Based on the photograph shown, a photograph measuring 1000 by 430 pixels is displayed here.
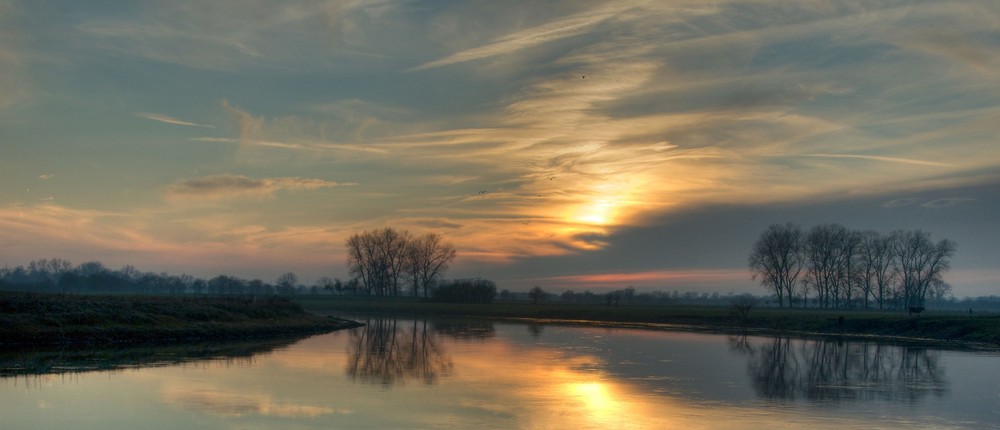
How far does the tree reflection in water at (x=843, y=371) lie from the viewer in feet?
76.0

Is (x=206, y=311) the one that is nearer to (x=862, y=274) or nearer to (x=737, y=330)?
(x=737, y=330)

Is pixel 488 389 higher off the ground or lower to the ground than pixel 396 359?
higher

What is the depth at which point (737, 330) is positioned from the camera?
6384 centimetres

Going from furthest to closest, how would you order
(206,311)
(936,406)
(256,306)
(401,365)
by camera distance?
(256,306) → (206,311) → (401,365) → (936,406)

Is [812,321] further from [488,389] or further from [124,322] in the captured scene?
[124,322]

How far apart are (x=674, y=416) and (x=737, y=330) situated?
48.1 m

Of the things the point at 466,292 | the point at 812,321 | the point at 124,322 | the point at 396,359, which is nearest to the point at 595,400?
the point at 396,359

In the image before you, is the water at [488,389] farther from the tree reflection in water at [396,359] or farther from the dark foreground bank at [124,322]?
the dark foreground bank at [124,322]

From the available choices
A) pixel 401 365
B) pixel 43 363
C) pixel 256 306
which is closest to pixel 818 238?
pixel 256 306

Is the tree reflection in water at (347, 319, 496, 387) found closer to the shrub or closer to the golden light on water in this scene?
the golden light on water

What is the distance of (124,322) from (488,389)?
26.4 metres

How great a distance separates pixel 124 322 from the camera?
133ft

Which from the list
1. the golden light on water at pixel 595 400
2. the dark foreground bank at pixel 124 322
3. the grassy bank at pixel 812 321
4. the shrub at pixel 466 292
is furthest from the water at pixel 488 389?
the shrub at pixel 466 292

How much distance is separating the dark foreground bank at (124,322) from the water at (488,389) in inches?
185
